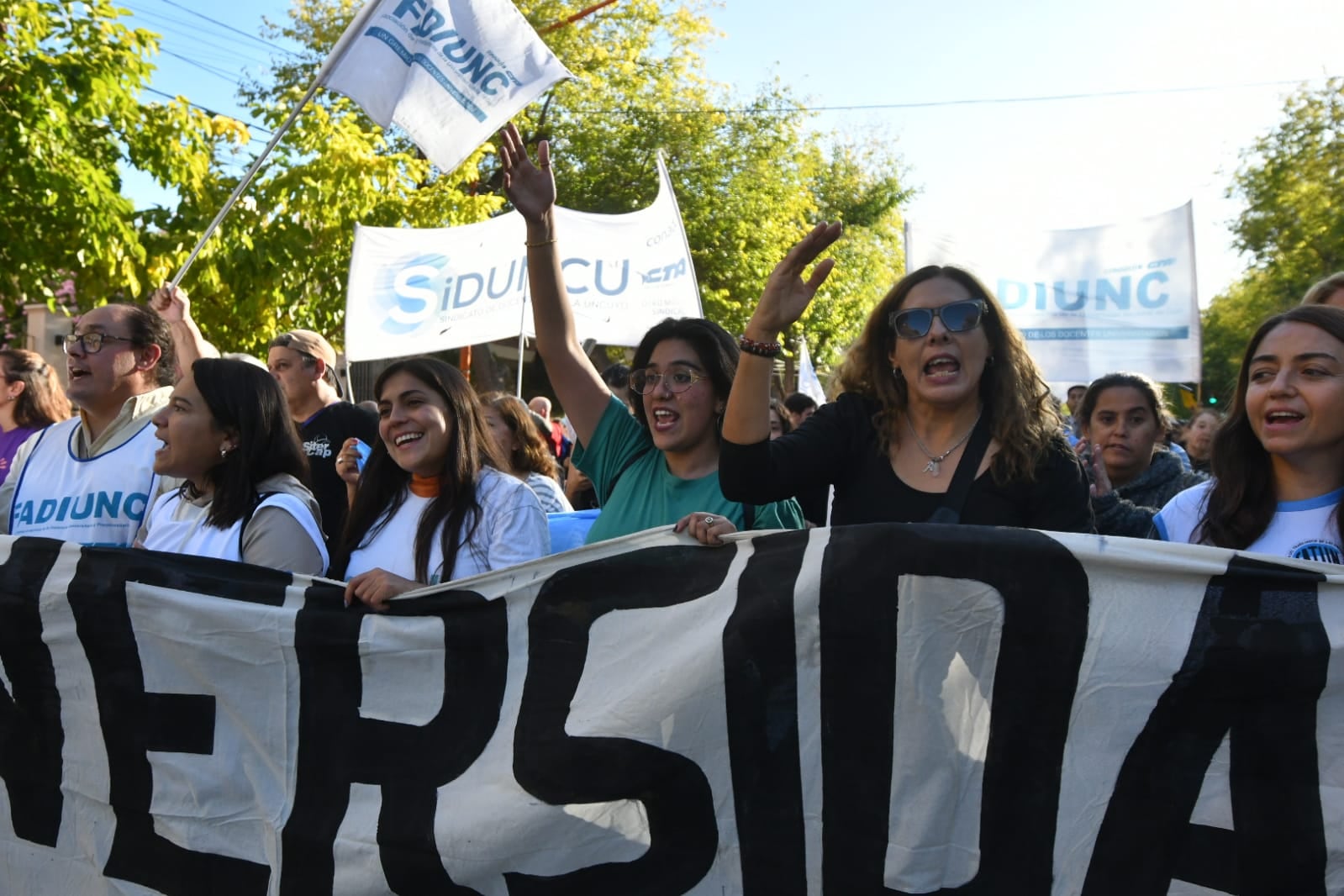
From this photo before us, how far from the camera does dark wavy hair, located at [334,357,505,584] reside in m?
3.06

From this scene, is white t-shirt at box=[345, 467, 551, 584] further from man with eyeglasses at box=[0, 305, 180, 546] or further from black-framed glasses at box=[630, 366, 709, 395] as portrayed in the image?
man with eyeglasses at box=[0, 305, 180, 546]

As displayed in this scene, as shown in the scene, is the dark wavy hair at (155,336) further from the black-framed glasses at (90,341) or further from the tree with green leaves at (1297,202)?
the tree with green leaves at (1297,202)

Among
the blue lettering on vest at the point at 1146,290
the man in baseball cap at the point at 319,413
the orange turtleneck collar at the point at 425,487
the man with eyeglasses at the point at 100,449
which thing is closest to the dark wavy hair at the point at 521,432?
the man in baseball cap at the point at 319,413

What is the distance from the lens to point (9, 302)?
872 centimetres

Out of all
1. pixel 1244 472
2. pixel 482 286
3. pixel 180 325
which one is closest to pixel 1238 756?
pixel 1244 472

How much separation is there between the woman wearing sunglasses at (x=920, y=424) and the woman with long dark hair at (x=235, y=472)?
114 cm

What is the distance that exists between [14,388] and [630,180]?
71.0ft

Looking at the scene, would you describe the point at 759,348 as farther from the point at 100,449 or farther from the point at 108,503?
the point at 100,449

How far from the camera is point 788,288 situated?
258 centimetres

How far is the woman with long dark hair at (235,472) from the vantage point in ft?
9.88

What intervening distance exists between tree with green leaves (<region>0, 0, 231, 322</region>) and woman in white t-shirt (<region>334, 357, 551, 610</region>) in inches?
227

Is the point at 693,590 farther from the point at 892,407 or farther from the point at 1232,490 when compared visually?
the point at 1232,490

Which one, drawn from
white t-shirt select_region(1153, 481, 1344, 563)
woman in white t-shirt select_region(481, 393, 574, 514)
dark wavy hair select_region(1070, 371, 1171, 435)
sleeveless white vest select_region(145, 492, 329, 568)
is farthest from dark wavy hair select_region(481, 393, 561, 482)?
white t-shirt select_region(1153, 481, 1344, 563)

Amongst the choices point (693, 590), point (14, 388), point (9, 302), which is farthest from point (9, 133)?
point (693, 590)
